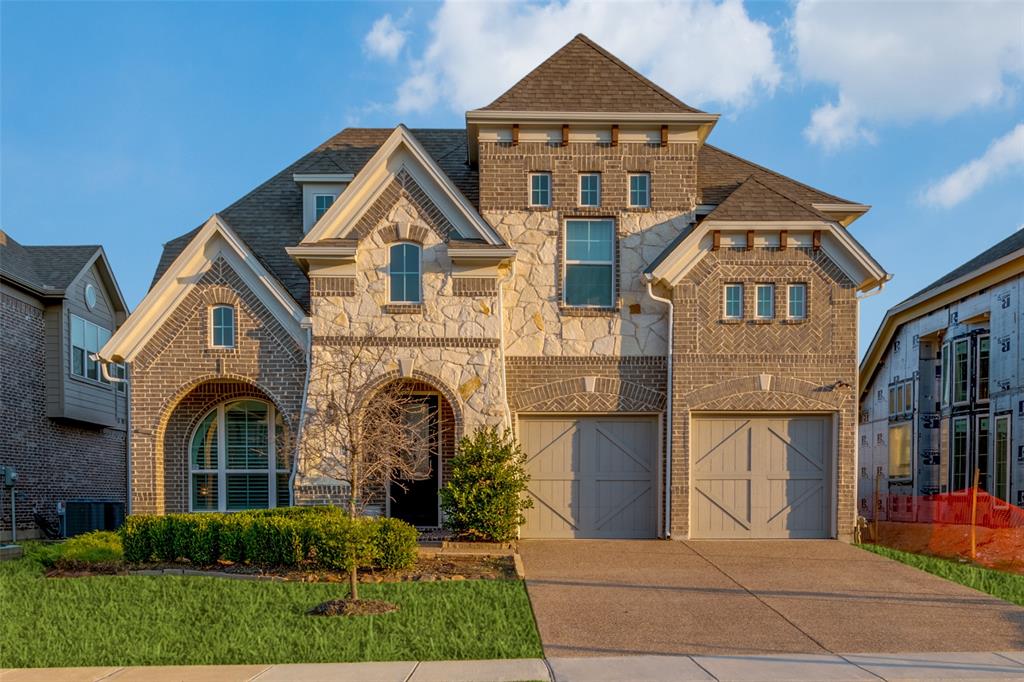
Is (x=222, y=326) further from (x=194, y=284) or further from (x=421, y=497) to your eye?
(x=421, y=497)

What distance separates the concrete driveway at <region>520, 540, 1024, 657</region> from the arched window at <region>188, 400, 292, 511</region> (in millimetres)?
5889

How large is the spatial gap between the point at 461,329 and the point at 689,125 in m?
5.91

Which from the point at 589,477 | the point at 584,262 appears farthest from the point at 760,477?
the point at 584,262

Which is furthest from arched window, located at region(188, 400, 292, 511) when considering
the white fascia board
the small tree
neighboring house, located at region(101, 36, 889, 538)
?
the white fascia board

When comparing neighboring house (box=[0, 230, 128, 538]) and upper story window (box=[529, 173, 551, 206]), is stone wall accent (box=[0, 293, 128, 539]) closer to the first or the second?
neighboring house (box=[0, 230, 128, 538])

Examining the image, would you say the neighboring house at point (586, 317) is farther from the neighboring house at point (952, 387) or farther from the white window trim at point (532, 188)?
the neighboring house at point (952, 387)

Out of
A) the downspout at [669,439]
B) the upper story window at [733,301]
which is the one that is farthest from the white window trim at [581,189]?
the upper story window at [733,301]

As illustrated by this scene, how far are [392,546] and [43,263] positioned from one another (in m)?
17.0

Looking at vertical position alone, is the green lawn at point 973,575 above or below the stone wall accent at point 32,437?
below

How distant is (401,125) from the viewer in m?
15.5

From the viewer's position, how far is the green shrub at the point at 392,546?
12203mm

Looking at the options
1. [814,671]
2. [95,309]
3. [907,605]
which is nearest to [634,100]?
[907,605]

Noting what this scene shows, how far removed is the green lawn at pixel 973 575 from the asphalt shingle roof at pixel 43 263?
823 inches

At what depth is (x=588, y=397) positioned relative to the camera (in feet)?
52.7
